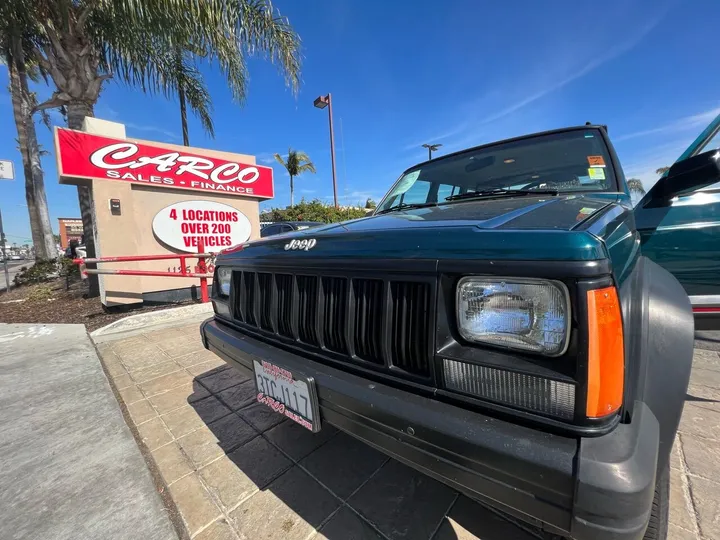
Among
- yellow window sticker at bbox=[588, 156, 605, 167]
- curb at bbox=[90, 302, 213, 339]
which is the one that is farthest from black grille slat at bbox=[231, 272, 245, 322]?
curb at bbox=[90, 302, 213, 339]

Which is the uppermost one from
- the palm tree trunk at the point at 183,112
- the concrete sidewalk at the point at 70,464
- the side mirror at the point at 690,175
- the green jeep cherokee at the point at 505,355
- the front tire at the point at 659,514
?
the palm tree trunk at the point at 183,112

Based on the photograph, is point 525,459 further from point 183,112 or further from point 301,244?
point 183,112

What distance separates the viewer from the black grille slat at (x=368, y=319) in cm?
125

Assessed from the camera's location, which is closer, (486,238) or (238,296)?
(486,238)

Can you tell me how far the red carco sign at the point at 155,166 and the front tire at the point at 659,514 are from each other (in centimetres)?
725

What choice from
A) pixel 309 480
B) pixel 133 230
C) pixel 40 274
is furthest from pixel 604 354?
pixel 40 274

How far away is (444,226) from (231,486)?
177cm

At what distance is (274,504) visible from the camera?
1.67 metres

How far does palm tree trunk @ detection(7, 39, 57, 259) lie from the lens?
12102mm

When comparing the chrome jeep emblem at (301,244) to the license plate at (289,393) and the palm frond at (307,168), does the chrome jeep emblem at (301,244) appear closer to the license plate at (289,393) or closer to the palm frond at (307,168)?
the license plate at (289,393)

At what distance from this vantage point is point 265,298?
1839 millimetres

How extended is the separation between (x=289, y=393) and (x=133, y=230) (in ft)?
19.3

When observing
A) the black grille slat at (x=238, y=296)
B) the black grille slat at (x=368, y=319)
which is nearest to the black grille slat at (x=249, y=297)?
the black grille slat at (x=238, y=296)

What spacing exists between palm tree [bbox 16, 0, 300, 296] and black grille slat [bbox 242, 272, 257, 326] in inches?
230
